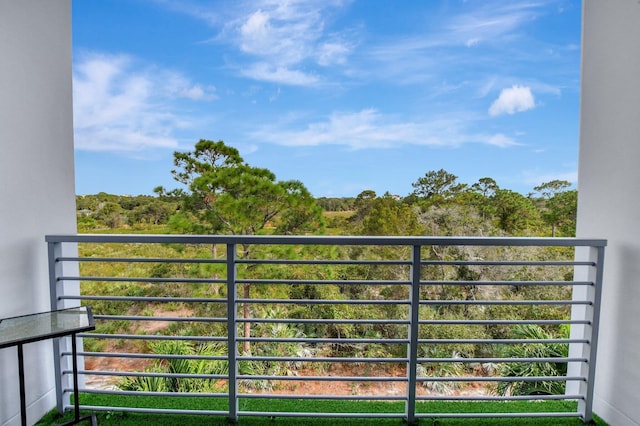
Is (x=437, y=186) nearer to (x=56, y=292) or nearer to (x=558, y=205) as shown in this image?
(x=558, y=205)

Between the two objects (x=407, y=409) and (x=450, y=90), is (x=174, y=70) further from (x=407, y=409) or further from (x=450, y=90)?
(x=407, y=409)

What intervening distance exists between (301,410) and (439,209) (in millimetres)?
6762

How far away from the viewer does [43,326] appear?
166 cm

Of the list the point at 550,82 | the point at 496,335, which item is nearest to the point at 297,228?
the point at 496,335

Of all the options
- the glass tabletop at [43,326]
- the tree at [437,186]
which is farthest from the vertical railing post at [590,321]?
the tree at [437,186]

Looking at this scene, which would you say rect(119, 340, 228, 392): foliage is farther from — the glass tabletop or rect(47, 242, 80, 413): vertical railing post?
the glass tabletop

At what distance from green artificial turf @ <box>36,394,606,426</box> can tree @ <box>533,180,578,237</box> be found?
6.46 m

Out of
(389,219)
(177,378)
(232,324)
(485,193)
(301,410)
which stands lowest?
(177,378)

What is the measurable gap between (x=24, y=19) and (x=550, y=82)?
9.18 m

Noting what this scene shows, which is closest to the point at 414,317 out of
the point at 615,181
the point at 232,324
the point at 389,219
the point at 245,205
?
the point at 232,324

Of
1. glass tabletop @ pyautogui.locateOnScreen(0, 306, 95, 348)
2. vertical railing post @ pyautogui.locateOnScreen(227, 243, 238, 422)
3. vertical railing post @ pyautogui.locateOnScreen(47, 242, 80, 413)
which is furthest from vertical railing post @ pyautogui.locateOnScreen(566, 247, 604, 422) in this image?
vertical railing post @ pyautogui.locateOnScreen(47, 242, 80, 413)

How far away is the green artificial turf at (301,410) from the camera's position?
2150 millimetres

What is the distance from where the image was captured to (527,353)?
11.4ft

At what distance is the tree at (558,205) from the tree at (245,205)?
5183mm
